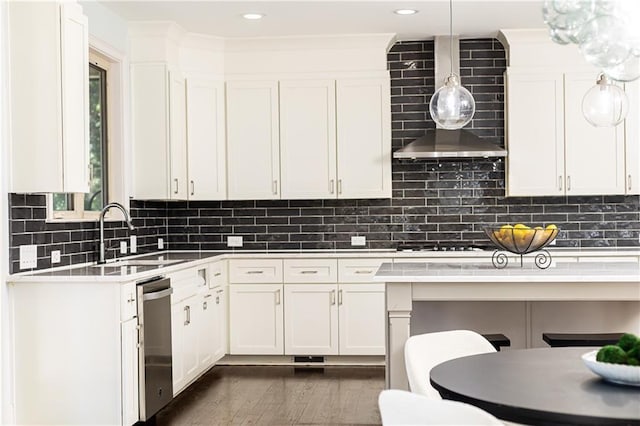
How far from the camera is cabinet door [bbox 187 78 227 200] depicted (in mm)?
6629

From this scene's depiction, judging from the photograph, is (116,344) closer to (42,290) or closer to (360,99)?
(42,290)

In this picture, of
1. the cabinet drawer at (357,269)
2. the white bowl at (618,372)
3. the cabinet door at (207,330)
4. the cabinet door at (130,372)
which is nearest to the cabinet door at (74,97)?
the cabinet door at (130,372)

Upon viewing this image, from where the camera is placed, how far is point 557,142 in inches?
260

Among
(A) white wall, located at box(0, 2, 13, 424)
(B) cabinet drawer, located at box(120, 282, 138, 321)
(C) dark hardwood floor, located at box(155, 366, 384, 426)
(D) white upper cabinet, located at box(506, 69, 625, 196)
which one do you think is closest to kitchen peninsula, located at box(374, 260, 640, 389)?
(C) dark hardwood floor, located at box(155, 366, 384, 426)

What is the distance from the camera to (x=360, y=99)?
672 centimetres

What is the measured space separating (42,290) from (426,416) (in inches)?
109

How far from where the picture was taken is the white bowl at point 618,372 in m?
2.35

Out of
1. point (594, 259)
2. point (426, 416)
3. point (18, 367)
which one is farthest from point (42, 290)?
point (594, 259)

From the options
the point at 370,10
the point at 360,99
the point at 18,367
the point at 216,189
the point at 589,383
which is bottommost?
the point at 18,367

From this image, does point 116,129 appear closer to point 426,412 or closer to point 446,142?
point 446,142

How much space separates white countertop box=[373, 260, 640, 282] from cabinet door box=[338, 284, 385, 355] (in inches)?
79.6

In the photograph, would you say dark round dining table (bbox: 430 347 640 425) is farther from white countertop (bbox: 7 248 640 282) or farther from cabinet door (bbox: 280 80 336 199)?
cabinet door (bbox: 280 80 336 199)

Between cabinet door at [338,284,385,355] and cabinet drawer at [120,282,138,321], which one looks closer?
cabinet drawer at [120,282,138,321]

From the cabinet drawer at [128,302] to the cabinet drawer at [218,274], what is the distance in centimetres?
170
